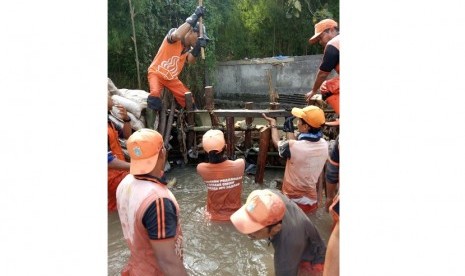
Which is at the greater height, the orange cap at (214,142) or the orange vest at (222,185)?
the orange cap at (214,142)

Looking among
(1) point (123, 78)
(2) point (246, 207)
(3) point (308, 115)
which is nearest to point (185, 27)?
(3) point (308, 115)

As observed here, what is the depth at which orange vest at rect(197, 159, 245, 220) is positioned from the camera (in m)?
4.22

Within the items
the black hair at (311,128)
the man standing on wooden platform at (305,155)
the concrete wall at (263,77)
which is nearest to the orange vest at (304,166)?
the man standing on wooden platform at (305,155)

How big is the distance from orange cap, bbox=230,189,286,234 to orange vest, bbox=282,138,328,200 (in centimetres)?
184

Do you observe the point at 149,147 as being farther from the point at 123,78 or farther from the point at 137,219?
the point at 123,78

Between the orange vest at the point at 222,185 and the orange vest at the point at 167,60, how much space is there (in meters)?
2.68

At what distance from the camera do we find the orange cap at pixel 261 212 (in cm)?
232

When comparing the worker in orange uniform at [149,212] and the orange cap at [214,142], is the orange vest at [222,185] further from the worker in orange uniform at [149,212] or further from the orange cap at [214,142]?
the worker in orange uniform at [149,212]

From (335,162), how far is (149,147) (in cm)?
142

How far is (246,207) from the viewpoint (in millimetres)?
2410

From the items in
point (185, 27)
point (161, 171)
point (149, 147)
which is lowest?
point (161, 171)

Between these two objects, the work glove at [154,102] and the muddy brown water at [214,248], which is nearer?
the muddy brown water at [214,248]

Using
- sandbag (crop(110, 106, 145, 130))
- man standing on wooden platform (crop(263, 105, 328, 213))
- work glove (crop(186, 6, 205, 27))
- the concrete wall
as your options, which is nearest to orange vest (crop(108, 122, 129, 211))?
sandbag (crop(110, 106, 145, 130))

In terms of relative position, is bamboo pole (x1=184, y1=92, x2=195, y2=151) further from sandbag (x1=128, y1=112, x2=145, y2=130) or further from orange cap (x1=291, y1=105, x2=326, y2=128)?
orange cap (x1=291, y1=105, x2=326, y2=128)
